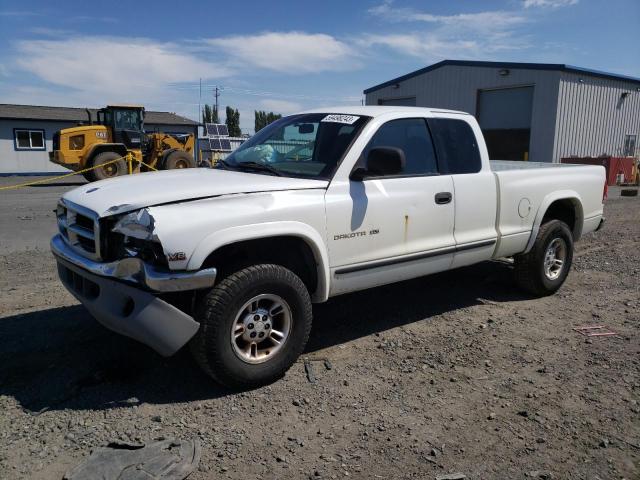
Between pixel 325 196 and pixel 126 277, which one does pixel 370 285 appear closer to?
pixel 325 196

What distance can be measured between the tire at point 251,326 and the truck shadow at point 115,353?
285 mm

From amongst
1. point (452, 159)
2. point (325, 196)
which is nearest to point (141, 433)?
point (325, 196)

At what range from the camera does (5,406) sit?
10.7 ft

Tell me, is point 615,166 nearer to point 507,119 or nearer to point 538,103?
point 538,103

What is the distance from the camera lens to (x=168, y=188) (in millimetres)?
3486

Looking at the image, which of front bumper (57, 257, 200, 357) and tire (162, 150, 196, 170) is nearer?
front bumper (57, 257, 200, 357)

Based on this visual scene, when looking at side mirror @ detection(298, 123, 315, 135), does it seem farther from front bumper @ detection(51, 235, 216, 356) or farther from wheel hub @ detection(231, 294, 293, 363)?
front bumper @ detection(51, 235, 216, 356)

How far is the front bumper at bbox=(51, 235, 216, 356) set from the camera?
10.1ft

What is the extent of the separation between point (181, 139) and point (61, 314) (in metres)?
17.7

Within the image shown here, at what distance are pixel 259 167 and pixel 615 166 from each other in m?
21.3

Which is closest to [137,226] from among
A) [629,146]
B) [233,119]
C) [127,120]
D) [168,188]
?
[168,188]

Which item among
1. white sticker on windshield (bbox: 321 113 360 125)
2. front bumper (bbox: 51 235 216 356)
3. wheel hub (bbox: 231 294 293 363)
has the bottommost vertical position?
wheel hub (bbox: 231 294 293 363)

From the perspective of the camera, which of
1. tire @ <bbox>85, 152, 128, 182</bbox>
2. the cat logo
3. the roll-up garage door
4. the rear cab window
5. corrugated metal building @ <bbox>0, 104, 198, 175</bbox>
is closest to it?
the cat logo

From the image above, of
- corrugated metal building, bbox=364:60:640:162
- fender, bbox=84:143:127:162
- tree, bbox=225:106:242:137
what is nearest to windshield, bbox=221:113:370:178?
fender, bbox=84:143:127:162
